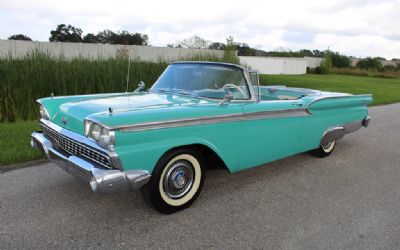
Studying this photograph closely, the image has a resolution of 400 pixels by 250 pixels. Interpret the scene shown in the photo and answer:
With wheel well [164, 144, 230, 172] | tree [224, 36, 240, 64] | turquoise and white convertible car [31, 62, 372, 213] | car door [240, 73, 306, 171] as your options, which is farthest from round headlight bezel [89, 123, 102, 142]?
tree [224, 36, 240, 64]

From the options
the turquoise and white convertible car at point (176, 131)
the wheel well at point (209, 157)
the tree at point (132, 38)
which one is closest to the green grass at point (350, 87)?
the turquoise and white convertible car at point (176, 131)

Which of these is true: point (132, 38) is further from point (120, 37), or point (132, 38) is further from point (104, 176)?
point (104, 176)

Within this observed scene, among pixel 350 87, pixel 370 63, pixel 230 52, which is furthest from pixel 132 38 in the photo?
pixel 230 52

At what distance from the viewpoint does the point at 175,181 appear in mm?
3277

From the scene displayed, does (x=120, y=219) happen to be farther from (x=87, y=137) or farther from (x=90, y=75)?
(x=90, y=75)

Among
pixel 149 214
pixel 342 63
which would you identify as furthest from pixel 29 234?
pixel 342 63

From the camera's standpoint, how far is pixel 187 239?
2859 millimetres

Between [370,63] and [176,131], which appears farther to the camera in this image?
[370,63]

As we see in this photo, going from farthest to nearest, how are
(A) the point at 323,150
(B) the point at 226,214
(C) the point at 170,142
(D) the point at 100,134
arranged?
(A) the point at 323,150 < (B) the point at 226,214 < (C) the point at 170,142 < (D) the point at 100,134

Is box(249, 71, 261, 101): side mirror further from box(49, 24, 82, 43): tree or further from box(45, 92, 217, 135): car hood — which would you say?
box(49, 24, 82, 43): tree

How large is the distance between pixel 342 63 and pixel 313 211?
54.4 m

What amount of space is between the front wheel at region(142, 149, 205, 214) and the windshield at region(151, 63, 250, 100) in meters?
0.85

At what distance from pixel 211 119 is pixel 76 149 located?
51.3 inches

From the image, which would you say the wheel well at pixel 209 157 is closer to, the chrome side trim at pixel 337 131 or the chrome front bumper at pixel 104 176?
the chrome front bumper at pixel 104 176
